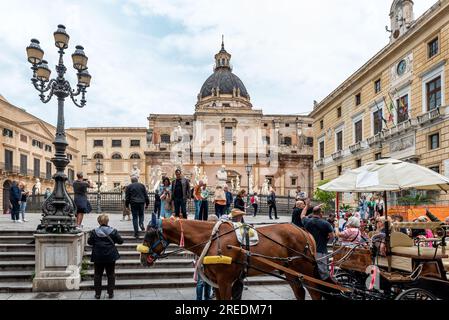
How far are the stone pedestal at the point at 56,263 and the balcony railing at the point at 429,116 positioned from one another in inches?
824

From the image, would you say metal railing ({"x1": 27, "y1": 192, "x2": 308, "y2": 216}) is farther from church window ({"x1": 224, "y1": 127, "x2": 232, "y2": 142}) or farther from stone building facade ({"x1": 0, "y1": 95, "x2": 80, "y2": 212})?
church window ({"x1": 224, "y1": 127, "x2": 232, "y2": 142})

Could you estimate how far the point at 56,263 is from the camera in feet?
26.1

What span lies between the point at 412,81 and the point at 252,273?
23.4 m

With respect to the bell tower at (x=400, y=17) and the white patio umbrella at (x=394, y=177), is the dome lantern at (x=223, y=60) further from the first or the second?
the white patio umbrella at (x=394, y=177)

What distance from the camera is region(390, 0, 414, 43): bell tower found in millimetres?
26953

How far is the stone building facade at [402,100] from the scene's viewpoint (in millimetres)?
22172

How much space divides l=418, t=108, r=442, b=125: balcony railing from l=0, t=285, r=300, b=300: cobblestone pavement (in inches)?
707

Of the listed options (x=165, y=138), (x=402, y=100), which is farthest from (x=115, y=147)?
(x=402, y=100)

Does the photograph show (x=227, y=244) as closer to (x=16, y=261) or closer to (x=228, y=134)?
(x=16, y=261)

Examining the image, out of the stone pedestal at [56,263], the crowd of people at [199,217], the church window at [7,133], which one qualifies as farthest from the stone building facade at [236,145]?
the stone pedestal at [56,263]

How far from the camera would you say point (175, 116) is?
66.3 metres

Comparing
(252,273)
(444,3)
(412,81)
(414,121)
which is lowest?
(252,273)
